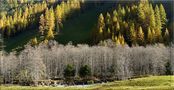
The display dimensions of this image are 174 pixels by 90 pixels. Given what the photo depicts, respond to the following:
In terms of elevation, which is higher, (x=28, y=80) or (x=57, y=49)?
(x=57, y=49)

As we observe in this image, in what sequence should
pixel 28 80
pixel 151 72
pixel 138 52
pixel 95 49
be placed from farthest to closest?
pixel 95 49, pixel 138 52, pixel 151 72, pixel 28 80

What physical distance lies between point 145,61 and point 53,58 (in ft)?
149

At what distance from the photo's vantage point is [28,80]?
484 feet

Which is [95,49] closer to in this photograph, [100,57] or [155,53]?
[100,57]

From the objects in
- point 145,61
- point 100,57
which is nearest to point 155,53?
point 145,61

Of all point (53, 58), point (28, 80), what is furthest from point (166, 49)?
point (28, 80)

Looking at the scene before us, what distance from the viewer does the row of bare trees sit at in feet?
509

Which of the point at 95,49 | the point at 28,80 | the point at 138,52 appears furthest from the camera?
the point at 95,49

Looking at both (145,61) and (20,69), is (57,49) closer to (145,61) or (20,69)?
(20,69)

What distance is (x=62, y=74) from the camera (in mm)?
164500

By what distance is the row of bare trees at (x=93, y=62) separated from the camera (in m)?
155

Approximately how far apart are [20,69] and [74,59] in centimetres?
2628

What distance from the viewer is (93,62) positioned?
175m

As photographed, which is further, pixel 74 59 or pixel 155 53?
pixel 74 59
